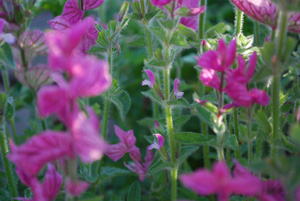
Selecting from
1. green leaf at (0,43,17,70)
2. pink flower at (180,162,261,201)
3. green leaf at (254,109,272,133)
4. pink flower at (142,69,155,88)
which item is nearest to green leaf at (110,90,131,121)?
pink flower at (142,69,155,88)

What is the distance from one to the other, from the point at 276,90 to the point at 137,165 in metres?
0.43

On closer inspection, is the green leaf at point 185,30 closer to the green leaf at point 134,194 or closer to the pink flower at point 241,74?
the pink flower at point 241,74

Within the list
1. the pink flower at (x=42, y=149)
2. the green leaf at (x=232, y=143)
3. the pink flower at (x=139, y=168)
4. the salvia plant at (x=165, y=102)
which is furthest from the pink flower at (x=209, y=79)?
the pink flower at (x=139, y=168)

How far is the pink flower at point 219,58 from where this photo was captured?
0.58 m

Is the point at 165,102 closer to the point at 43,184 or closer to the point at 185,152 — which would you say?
the point at 185,152

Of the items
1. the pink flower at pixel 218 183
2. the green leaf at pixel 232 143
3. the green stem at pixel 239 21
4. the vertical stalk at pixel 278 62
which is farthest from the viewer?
the green stem at pixel 239 21

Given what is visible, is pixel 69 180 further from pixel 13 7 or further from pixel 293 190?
pixel 13 7

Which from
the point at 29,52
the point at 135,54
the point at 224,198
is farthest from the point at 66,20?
the point at 135,54

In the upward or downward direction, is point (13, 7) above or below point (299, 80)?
above

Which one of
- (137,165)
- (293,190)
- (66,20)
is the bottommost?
(137,165)

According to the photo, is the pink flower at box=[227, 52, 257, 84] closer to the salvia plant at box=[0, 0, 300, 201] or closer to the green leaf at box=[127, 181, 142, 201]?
the salvia plant at box=[0, 0, 300, 201]

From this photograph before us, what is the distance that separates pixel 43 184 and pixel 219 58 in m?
0.32

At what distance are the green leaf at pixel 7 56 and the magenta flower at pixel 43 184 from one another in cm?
28

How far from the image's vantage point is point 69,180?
46cm
